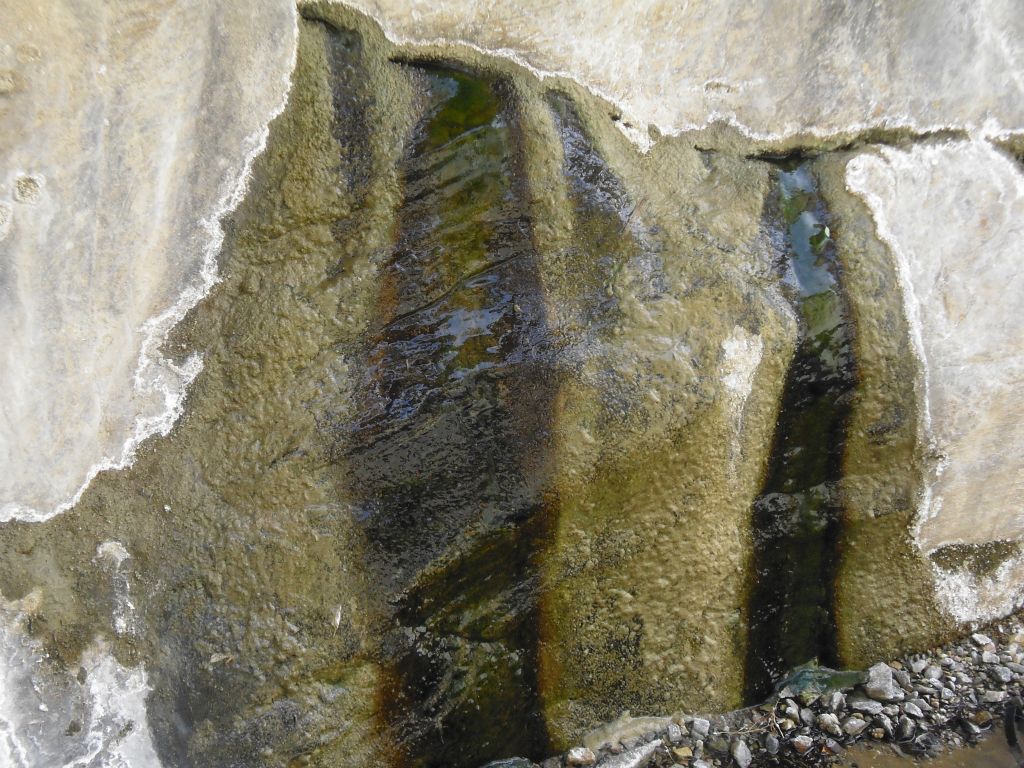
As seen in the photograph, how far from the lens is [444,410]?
285 cm

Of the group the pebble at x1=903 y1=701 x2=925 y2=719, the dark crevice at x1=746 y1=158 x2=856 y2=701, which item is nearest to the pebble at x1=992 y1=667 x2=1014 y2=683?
the pebble at x1=903 y1=701 x2=925 y2=719

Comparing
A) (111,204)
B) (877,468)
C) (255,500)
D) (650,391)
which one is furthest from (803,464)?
(111,204)

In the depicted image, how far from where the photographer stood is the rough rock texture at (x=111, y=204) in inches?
98.0

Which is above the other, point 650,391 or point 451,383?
point 451,383

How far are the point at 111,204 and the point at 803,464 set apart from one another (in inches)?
111

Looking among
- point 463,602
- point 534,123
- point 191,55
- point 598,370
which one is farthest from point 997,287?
point 191,55

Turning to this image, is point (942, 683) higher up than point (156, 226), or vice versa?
point (156, 226)

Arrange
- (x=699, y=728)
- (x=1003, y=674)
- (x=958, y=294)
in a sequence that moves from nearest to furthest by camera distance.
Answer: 1. (x=958, y=294)
2. (x=699, y=728)
3. (x=1003, y=674)

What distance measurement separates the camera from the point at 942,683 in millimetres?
3510

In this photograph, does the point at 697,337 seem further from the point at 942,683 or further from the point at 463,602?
the point at 942,683

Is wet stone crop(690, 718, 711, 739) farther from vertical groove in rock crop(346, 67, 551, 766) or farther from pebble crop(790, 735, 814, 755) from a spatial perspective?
vertical groove in rock crop(346, 67, 551, 766)

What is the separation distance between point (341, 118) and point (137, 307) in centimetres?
99

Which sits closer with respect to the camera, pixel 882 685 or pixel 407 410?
pixel 407 410

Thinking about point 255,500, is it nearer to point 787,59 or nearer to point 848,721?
point 787,59
